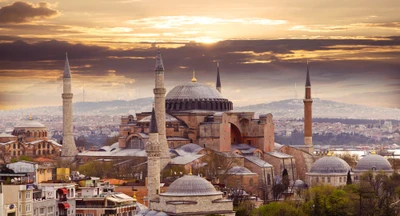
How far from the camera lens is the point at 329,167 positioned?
6706cm

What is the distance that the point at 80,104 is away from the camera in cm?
15962

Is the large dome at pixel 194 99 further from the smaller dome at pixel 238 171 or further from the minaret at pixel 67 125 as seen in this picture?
the smaller dome at pixel 238 171

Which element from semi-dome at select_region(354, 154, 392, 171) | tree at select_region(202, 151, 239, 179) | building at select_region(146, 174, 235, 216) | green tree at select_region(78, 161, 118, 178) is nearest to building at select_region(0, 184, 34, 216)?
building at select_region(146, 174, 235, 216)

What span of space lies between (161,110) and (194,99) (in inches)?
364

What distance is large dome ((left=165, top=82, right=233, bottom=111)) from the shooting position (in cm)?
7112

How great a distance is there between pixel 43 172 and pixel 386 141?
124 m

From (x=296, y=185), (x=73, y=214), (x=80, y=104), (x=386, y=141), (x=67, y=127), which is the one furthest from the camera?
(x=386, y=141)

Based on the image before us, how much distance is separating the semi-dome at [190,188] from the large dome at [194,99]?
22193 mm

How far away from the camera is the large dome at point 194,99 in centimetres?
7112

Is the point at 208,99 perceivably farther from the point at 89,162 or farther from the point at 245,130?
the point at 89,162

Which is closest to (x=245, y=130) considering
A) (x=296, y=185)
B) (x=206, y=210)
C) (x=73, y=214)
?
(x=296, y=185)

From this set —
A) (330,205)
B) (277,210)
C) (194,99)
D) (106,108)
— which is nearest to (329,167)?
(194,99)

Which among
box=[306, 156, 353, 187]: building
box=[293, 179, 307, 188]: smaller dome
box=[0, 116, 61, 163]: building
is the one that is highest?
box=[0, 116, 61, 163]: building

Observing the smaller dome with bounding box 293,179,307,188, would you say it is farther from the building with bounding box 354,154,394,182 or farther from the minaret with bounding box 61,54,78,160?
the minaret with bounding box 61,54,78,160
